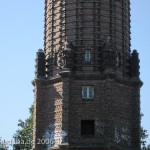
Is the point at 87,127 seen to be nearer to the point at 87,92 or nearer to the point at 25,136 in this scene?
the point at 87,92

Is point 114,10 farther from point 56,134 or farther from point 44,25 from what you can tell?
point 56,134

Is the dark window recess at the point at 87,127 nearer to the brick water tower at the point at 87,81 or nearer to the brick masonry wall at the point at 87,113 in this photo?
the brick water tower at the point at 87,81

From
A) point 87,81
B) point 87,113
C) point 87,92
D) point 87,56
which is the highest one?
point 87,56

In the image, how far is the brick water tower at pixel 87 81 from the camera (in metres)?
38.2

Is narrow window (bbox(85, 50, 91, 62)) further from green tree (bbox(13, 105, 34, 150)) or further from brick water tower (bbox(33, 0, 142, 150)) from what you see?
green tree (bbox(13, 105, 34, 150))

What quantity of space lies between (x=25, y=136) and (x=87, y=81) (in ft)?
46.9

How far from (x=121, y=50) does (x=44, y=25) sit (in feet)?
21.4

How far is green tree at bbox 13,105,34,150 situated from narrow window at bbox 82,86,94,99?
1221 cm

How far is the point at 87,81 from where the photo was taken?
3912 cm

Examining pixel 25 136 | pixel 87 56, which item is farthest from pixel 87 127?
pixel 25 136

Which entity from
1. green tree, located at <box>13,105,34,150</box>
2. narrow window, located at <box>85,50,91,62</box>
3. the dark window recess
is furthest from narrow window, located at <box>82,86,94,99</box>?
green tree, located at <box>13,105,34,150</box>

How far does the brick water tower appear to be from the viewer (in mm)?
38156

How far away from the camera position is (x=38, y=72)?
1602 inches

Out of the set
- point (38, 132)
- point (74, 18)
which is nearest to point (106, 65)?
point (74, 18)
